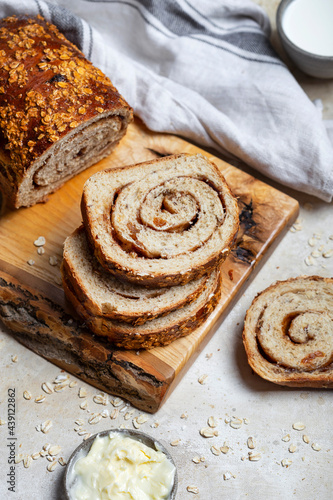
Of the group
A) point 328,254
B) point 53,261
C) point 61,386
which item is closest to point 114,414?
point 61,386

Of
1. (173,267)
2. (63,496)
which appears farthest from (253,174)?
(63,496)

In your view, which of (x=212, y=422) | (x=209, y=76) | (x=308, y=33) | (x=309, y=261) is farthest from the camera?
(x=308, y=33)

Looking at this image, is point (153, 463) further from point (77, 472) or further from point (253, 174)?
point (253, 174)

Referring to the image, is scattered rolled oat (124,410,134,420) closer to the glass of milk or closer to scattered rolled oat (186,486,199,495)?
scattered rolled oat (186,486,199,495)

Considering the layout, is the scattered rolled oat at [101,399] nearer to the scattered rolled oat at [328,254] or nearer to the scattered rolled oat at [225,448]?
the scattered rolled oat at [225,448]

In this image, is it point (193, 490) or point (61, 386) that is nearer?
point (193, 490)

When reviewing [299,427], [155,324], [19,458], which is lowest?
[19,458]

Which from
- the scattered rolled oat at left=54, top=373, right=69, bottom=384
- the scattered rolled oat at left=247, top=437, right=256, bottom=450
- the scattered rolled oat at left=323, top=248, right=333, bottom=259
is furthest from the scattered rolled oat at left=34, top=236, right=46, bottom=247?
the scattered rolled oat at left=323, top=248, right=333, bottom=259

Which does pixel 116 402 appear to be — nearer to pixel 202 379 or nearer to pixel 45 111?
pixel 202 379
